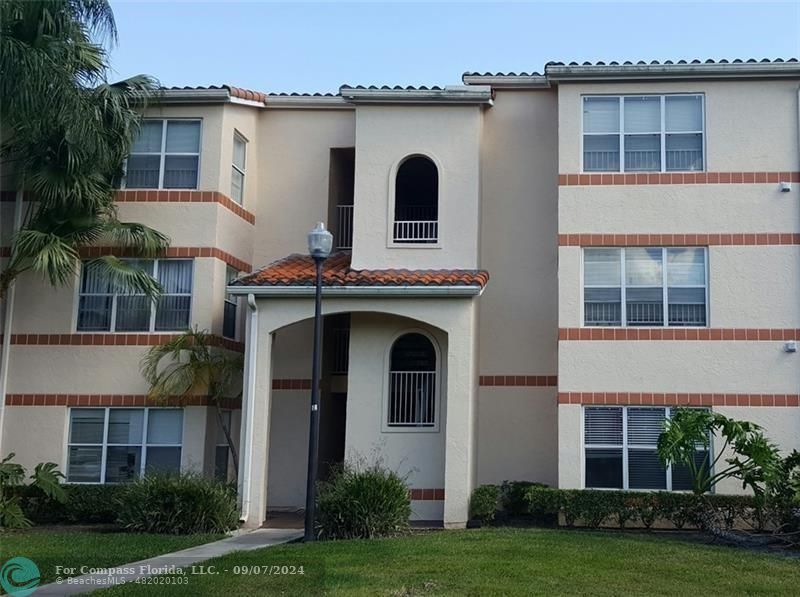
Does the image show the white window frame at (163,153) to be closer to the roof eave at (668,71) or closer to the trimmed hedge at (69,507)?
the trimmed hedge at (69,507)

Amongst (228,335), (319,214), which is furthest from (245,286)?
(319,214)

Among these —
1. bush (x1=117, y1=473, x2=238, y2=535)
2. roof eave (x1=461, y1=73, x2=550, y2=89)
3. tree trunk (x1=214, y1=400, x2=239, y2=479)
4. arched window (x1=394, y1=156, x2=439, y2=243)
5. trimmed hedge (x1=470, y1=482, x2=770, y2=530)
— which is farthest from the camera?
roof eave (x1=461, y1=73, x2=550, y2=89)

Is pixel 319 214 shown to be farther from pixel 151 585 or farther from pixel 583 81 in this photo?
pixel 151 585

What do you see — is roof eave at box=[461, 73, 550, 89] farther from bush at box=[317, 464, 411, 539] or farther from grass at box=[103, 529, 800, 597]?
grass at box=[103, 529, 800, 597]

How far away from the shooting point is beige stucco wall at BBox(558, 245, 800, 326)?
1802 centimetres

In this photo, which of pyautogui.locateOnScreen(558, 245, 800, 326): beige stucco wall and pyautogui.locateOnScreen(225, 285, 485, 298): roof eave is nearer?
pyautogui.locateOnScreen(225, 285, 485, 298): roof eave

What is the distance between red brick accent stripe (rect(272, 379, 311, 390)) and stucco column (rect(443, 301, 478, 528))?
3.94m

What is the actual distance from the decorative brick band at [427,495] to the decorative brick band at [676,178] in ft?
→ 21.1

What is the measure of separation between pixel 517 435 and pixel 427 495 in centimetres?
256

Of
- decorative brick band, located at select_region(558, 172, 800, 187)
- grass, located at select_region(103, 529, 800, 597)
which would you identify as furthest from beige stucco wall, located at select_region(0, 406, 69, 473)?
decorative brick band, located at select_region(558, 172, 800, 187)

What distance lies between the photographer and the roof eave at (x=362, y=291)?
58.5 ft

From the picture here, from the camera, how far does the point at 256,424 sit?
18.0 metres

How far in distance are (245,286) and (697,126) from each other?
9.30 m

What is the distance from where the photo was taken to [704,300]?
18281mm
